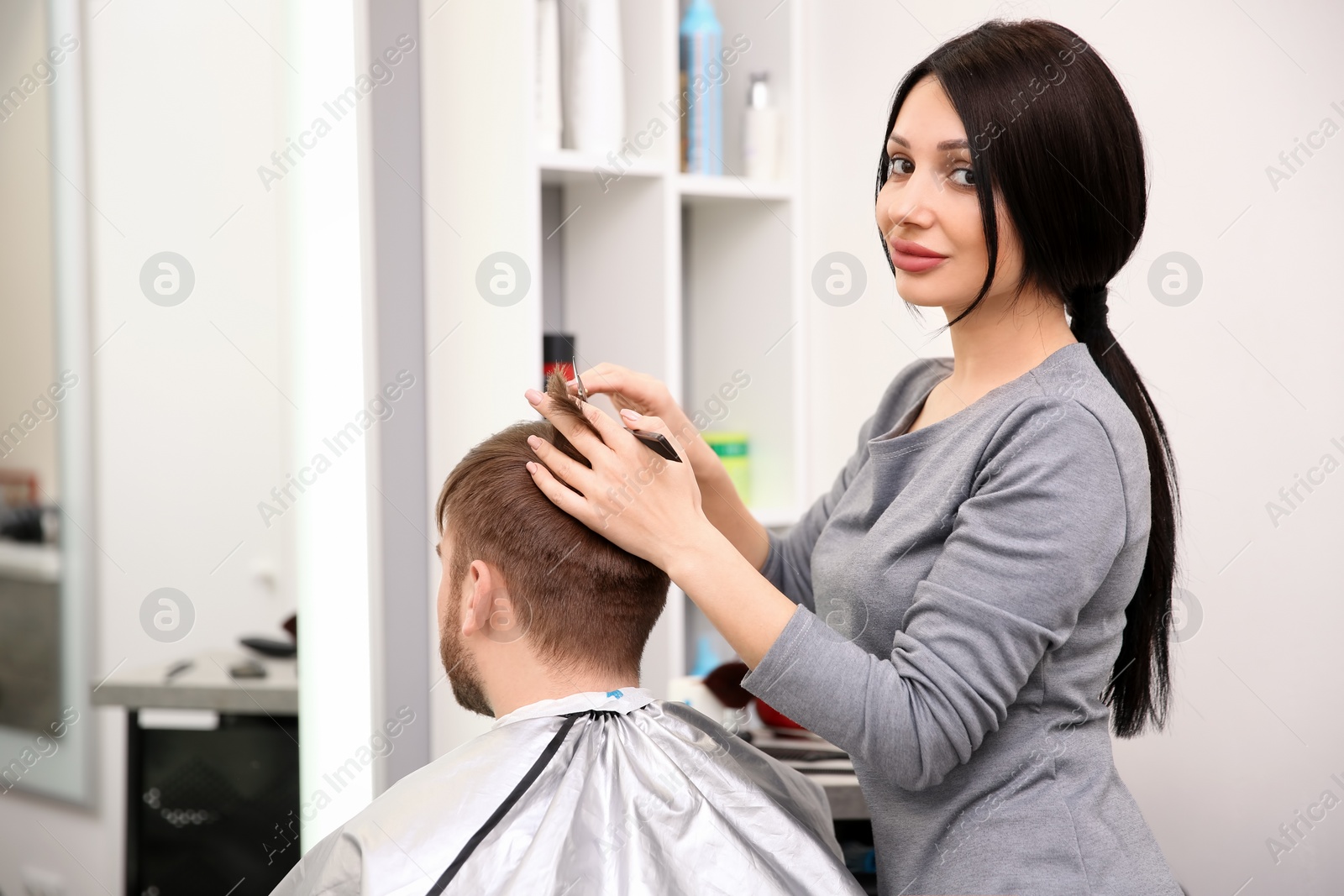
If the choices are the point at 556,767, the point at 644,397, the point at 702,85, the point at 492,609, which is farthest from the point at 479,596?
the point at 702,85

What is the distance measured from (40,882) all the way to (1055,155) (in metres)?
1.59

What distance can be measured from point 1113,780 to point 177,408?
4.44 ft

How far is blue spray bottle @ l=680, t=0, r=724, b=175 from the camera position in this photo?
84.6 inches

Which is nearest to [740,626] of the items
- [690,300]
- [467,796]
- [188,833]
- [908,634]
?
[908,634]

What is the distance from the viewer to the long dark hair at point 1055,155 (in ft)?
3.54

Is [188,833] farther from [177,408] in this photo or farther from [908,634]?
[908,634]

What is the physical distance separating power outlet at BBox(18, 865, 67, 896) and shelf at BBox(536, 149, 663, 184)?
4.26ft

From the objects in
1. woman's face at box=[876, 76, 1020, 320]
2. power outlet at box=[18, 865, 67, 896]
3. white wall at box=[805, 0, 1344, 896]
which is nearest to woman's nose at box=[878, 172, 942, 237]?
woman's face at box=[876, 76, 1020, 320]

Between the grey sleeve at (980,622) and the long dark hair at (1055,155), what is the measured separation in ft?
0.59

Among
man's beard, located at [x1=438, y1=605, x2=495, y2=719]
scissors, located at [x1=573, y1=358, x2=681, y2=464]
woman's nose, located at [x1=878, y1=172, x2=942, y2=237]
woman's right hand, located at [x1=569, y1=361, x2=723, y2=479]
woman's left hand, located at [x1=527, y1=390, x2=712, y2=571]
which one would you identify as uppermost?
woman's nose, located at [x1=878, y1=172, x2=942, y2=237]

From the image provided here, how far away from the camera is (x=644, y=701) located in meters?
1.27

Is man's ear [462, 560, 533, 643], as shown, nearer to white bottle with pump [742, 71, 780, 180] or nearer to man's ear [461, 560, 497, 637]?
man's ear [461, 560, 497, 637]

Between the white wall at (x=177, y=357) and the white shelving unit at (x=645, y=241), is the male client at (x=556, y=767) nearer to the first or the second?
the white wall at (x=177, y=357)

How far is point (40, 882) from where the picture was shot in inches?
58.6
